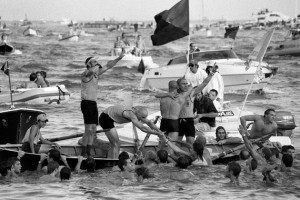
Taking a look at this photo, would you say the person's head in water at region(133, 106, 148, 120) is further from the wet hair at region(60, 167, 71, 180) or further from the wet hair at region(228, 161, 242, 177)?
the wet hair at region(228, 161, 242, 177)

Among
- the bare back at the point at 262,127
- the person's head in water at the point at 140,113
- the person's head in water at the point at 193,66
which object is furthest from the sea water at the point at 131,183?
the person's head in water at the point at 193,66

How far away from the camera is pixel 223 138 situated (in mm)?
16516

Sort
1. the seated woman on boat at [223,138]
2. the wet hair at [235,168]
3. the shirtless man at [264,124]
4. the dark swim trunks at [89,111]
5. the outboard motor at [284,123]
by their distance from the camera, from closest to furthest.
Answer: the wet hair at [235,168] → the dark swim trunks at [89,111] → the shirtless man at [264,124] → the seated woman on boat at [223,138] → the outboard motor at [284,123]

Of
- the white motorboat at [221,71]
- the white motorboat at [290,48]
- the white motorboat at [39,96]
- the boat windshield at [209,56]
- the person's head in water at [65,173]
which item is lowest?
the person's head in water at [65,173]

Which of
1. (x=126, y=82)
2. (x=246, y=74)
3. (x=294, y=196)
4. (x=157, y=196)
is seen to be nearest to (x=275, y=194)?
(x=294, y=196)

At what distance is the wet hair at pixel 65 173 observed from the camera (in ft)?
46.5

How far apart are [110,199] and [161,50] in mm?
56711

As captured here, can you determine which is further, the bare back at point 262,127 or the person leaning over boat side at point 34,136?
the bare back at point 262,127

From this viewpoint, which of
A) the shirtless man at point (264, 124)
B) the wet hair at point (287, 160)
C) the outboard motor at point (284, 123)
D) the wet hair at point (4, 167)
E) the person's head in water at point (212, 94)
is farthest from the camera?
the person's head in water at point (212, 94)

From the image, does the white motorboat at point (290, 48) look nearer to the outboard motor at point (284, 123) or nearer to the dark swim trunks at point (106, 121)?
the outboard motor at point (284, 123)

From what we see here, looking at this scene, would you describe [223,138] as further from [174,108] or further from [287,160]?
[287,160]

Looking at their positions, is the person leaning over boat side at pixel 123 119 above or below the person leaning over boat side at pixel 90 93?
below

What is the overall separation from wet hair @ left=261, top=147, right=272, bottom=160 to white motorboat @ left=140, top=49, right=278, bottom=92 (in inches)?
543

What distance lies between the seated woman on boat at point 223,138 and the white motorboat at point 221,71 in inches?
502
